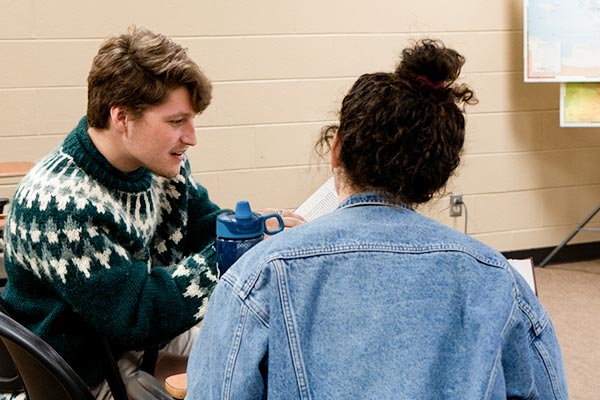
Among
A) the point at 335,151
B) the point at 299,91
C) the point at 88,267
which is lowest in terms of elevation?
the point at 88,267

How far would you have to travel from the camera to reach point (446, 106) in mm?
958

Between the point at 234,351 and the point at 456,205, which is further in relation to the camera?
the point at 456,205

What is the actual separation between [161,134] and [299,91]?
2078mm

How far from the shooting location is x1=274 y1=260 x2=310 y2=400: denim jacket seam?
2.86 feet

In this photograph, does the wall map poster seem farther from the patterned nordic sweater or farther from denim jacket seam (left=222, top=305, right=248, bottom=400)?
denim jacket seam (left=222, top=305, right=248, bottom=400)

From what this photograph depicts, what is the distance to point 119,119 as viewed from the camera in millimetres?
1534

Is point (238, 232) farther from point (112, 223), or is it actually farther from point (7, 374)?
point (7, 374)

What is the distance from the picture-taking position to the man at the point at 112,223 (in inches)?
55.1

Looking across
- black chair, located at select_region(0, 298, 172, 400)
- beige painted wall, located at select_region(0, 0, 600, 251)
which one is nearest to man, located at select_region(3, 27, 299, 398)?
black chair, located at select_region(0, 298, 172, 400)

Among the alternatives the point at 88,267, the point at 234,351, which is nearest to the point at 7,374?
the point at 88,267

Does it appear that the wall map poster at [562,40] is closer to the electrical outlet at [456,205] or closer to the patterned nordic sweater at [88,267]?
the electrical outlet at [456,205]

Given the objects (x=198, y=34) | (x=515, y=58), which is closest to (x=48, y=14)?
(x=198, y=34)

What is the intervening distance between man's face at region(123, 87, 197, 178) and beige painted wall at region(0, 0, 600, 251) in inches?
55.8

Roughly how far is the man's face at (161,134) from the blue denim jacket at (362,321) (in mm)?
724
